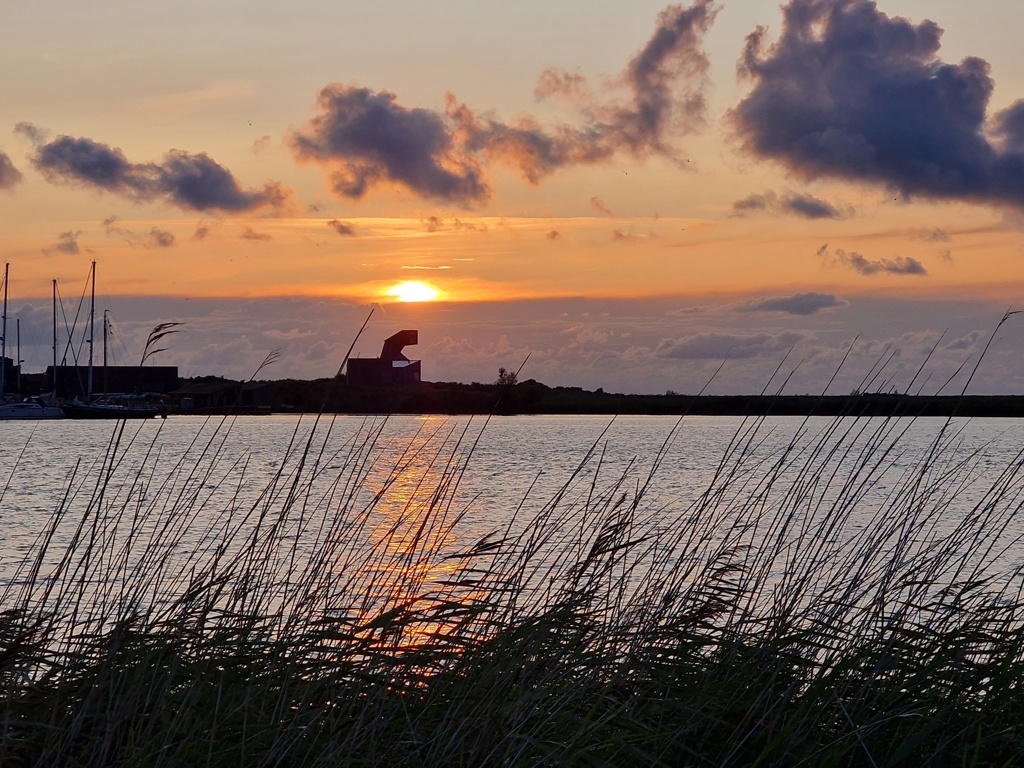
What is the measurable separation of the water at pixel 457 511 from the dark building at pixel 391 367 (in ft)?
99.7

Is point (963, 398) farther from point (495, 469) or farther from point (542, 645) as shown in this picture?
point (495, 469)

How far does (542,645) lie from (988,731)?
2184 millimetres

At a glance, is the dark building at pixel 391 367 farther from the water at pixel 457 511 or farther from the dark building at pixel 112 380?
the water at pixel 457 511

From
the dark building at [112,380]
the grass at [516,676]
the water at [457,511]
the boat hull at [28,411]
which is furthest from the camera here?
the dark building at [112,380]

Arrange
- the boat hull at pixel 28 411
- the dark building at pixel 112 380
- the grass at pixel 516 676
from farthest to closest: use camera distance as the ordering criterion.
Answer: the dark building at pixel 112 380, the boat hull at pixel 28 411, the grass at pixel 516 676

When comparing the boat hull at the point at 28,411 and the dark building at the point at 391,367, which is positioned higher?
the dark building at the point at 391,367

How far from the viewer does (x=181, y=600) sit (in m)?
5.31

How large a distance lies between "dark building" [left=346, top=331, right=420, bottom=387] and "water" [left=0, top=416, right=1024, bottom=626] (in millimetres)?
30387

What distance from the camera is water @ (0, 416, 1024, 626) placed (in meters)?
5.88

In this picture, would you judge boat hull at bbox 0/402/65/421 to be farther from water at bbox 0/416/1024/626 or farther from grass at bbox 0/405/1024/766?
grass at bbox 0/405/1024/766

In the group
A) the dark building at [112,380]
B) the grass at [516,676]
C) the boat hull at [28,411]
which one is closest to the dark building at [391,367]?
the dark building at [112,380]

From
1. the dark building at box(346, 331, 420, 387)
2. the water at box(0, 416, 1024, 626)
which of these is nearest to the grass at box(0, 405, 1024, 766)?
the water at box(0, 416, 1024, 626)

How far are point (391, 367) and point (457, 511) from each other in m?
68.8

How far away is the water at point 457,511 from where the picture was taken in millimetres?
5879
